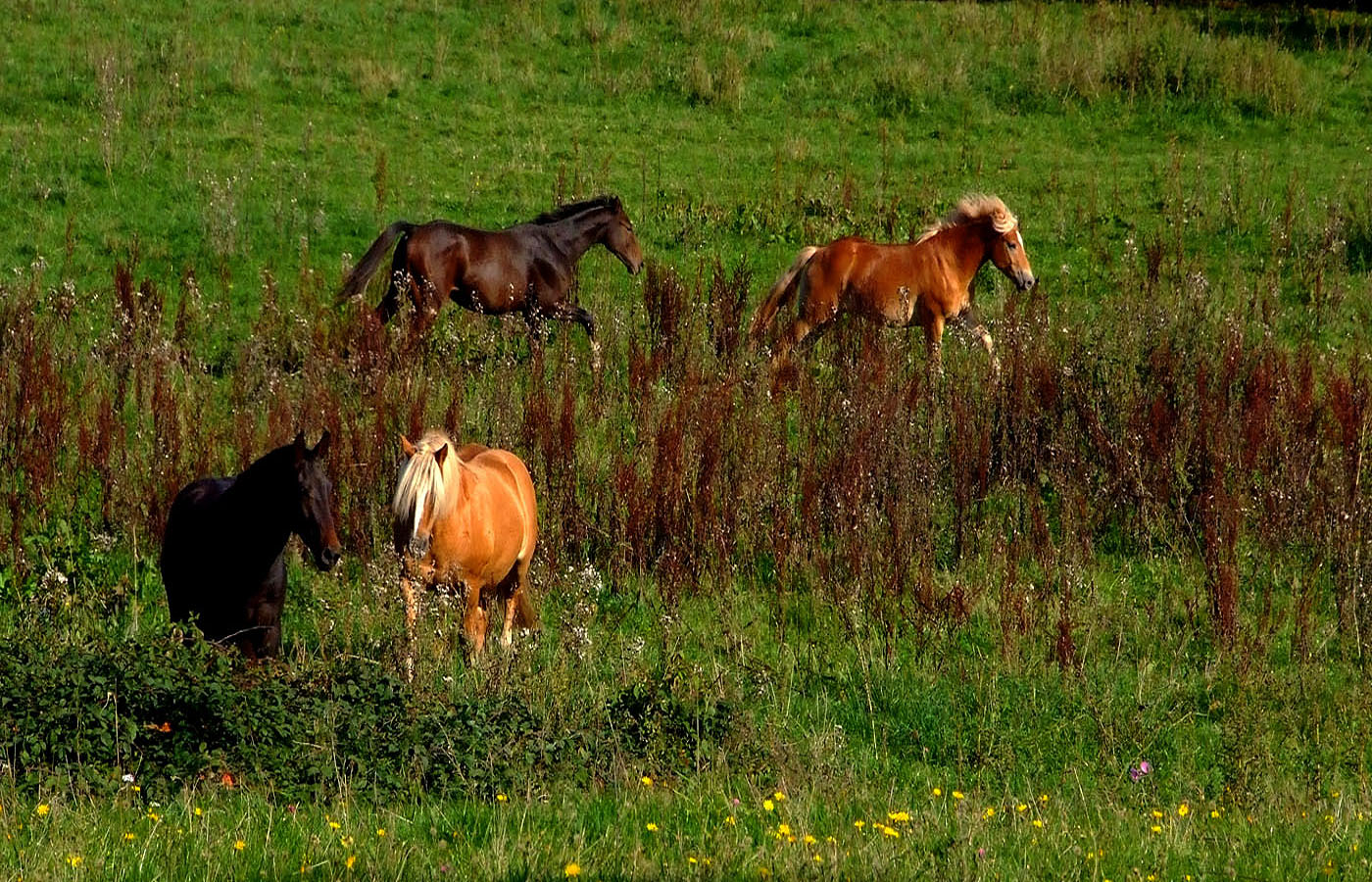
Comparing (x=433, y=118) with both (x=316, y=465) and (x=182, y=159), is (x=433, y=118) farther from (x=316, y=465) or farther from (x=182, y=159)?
(x=316, y=465)

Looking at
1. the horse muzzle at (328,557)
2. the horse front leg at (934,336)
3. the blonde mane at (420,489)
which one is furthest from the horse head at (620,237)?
the horse muzzle at (328,557)

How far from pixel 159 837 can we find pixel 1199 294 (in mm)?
10537

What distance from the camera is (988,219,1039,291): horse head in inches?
637

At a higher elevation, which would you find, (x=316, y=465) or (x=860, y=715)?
(x=316, y=465)

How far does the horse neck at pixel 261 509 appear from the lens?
9000mm

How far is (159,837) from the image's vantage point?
6227 millimetres

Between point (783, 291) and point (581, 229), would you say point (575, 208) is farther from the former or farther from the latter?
point (783, 291)

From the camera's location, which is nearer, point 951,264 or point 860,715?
point 860,715

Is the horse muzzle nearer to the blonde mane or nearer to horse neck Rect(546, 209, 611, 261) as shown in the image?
the blonde mane

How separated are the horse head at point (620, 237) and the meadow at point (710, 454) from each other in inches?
22.8

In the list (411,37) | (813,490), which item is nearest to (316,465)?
(813,490)

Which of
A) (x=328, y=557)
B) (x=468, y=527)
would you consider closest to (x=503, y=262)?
(x=468, y=527)

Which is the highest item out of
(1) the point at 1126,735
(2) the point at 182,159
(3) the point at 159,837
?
(2) the point at 182,159

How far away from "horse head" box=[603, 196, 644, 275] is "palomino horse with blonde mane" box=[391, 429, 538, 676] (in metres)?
6.37
